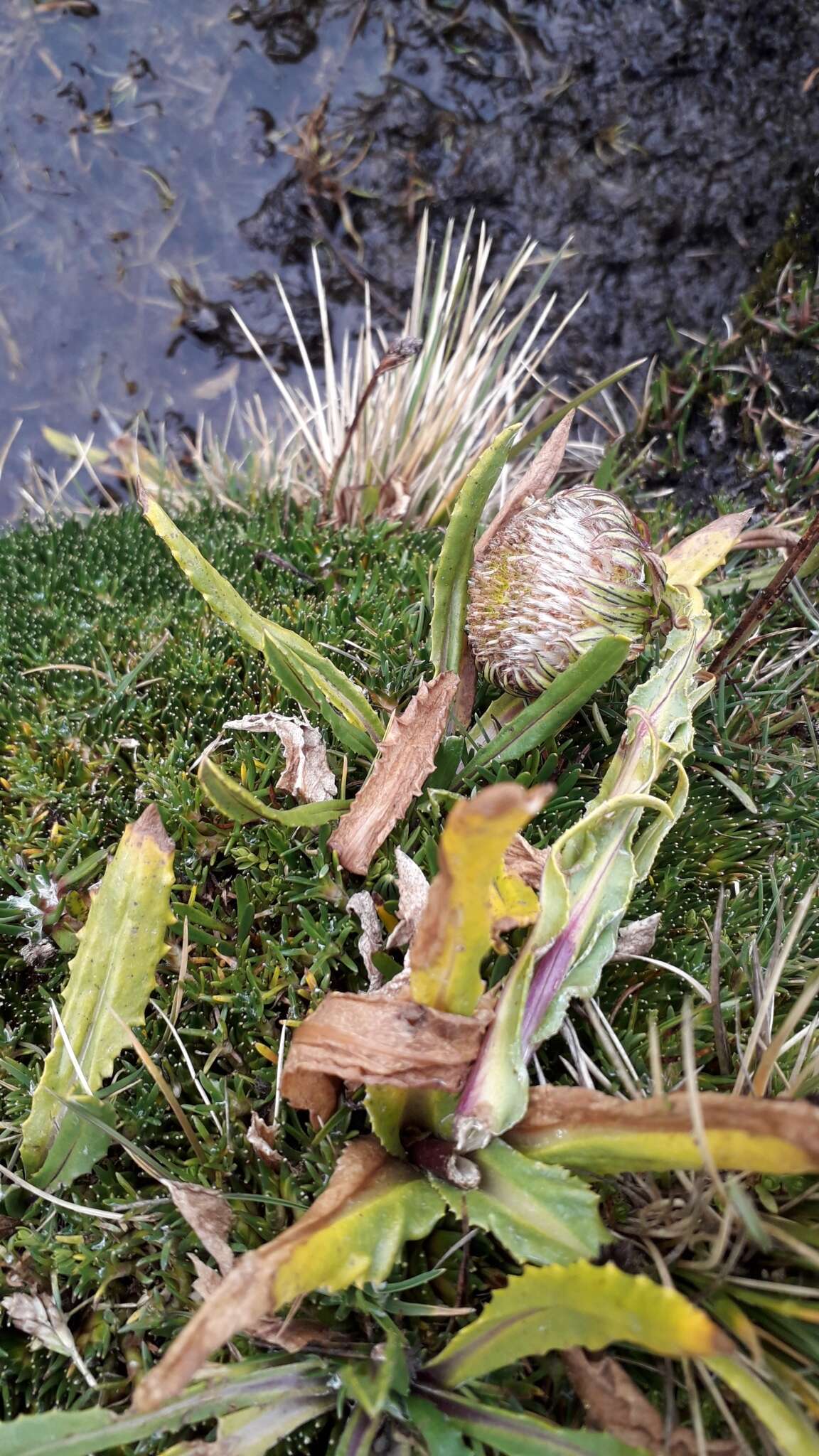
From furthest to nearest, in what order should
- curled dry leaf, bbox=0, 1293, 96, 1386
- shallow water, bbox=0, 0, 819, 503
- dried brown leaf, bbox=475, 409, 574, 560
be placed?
shallow water, bbox=0, 0, 819, 503, dried brown leaf, bbox=475, 409, 574, 560, curled dry leaf, bbox=0, 1293, 96, 1386

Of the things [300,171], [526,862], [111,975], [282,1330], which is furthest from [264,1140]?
[300,171]

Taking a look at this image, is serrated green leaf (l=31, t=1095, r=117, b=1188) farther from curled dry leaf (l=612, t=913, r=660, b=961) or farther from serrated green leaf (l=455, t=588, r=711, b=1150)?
curled dry leaf (l=612, t=913, r=660, b=961)

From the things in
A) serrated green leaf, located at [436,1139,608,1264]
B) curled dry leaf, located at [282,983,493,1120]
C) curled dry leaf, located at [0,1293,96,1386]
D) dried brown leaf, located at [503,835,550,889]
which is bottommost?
curled dry leaf, located at [0,1293,96,1386]

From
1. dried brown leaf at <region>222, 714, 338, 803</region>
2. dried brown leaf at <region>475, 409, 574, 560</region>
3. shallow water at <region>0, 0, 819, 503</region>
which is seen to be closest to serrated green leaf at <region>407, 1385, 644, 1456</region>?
Answer: dried brown leaf at <region>222, 714, 338, 803</region>

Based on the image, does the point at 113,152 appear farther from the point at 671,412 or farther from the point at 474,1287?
the point at 474,1287

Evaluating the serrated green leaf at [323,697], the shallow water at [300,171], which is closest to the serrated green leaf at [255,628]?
the serrated green leaf at [323,697]
